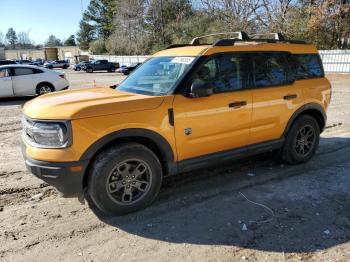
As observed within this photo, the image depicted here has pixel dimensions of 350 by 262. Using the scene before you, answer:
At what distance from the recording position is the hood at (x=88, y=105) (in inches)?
141

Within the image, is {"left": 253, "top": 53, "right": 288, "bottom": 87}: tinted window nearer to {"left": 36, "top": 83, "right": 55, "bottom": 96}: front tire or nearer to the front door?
the front door

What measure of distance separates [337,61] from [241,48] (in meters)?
23.1

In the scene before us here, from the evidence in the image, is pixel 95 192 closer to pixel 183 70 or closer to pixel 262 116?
pixel 183 70

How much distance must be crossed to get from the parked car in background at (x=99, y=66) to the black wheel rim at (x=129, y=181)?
125ft

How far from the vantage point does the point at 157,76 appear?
459cm

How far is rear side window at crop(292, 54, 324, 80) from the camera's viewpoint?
539 cm

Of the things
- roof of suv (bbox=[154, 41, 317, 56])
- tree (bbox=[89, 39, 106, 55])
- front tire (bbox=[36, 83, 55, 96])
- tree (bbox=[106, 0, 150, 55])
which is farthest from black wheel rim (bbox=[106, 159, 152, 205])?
tree (bbox=[89, 39, 106, 55])

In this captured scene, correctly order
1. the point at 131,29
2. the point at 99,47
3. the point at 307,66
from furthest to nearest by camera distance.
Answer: the point at 99,47 < the point at 131,29 < the point at 307,66

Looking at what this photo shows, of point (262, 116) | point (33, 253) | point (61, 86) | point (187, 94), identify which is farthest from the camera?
point (61, 86)

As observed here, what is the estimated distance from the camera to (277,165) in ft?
18.5

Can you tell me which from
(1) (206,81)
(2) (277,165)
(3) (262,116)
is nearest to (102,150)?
(1) (206,81)

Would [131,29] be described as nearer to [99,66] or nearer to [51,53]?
[99,66]

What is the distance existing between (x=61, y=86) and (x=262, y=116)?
36.7ft

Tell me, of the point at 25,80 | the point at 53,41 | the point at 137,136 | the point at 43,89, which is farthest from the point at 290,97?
the point at 53,41
